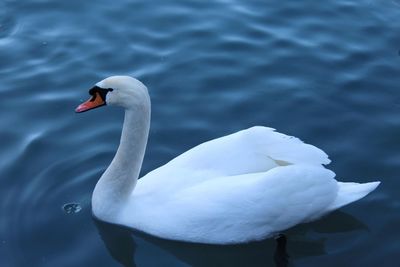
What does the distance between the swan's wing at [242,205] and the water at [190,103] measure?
0.23 meters

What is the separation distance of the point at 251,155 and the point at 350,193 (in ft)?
2.97

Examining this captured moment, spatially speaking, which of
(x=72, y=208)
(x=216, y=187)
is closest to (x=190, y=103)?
(x=72, y=208)

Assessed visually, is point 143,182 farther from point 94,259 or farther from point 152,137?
point 152,137

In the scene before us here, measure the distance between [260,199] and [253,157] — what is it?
0.46 metres

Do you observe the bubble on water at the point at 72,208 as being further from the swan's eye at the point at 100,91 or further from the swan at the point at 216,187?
the swan's eye at the point at 100,91

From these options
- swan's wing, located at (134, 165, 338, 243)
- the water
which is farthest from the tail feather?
the water

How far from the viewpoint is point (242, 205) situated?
→ 19.9ft

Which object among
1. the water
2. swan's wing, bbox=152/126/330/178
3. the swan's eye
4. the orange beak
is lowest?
the water

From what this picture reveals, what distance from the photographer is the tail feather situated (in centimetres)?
649

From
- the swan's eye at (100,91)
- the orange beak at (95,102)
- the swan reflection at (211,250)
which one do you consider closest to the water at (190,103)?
the swan reflection at (211,250)

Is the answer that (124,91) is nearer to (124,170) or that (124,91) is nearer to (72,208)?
(124,170)

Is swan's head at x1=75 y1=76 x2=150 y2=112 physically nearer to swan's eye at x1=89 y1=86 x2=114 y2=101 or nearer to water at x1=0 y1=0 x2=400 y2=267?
swan's eye at x1=89 y1=86 x2=114 y2=101

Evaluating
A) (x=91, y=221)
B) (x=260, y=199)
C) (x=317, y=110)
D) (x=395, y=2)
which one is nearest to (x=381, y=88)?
(x=317, y=110)

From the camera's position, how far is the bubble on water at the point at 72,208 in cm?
687
